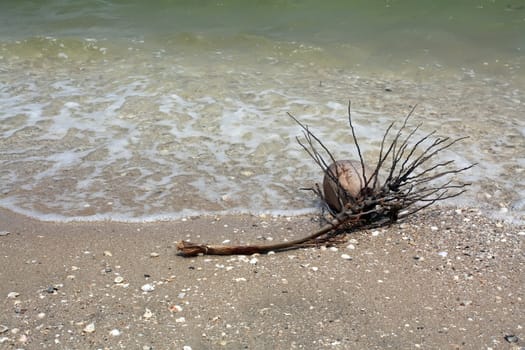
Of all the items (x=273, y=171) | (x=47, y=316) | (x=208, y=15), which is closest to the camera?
(x=47, y=316)

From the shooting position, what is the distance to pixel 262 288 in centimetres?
341

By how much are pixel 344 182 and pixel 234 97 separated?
310 centimetres

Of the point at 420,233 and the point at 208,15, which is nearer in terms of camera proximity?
the point at 420,233

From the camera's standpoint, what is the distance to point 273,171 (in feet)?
16.8

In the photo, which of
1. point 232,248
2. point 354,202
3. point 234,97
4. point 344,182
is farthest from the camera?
point 234,97

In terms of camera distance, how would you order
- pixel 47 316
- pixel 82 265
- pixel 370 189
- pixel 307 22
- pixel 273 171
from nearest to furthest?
pixel 47 316 < pixel 82 265 < pixel 370 189 < pixel 273 171 < pixel 307 22

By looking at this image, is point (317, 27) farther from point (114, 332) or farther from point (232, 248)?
point (114, 332)

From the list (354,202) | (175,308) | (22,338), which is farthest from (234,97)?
(22,338)

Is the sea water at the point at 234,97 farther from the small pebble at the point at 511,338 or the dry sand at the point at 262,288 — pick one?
the small pebble at the point at 511,338

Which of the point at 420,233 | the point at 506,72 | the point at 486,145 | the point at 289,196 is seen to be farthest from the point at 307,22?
the point at 420,233

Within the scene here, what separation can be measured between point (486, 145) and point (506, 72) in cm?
273

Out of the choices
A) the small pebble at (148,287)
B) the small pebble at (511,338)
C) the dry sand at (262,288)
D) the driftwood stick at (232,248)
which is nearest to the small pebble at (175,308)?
the dry sand at (262,288)

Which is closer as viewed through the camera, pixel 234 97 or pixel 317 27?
pixel 234 97

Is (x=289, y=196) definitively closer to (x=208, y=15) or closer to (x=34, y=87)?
(x=34, y=87)
